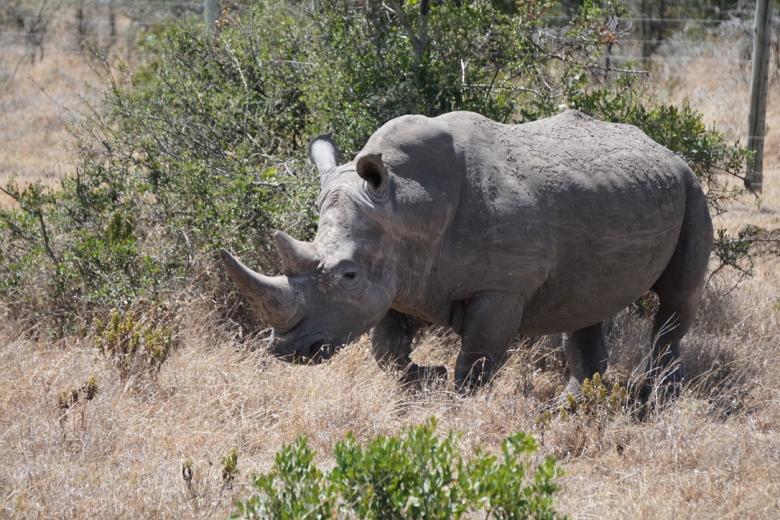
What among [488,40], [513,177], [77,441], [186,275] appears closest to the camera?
[77,441]

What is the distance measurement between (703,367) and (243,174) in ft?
10.8

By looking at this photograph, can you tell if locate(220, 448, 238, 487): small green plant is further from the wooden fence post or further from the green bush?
the wooden fence post

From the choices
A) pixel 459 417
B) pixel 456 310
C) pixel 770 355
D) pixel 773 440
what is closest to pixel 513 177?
pixel 456 310

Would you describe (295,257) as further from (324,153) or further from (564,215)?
(564,215)

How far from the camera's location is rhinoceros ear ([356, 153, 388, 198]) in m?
6.05

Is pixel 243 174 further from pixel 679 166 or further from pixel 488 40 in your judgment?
pixel 679 166

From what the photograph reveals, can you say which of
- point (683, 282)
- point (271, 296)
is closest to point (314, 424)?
point (271, 296)

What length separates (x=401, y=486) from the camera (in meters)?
4.11

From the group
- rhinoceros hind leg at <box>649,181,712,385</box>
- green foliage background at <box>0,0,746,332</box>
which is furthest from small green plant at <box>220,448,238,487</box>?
rhinoceros hind leg at <box>649,181,712,385</box>

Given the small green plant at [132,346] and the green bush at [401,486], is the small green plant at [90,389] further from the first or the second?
the green bush at [401,486]

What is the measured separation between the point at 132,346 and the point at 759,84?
9.00 metres

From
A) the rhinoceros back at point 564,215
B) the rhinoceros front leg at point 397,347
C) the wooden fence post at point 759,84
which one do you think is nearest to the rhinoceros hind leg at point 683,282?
the rhinoceros back at point 564,215

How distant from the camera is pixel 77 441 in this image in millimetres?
5562

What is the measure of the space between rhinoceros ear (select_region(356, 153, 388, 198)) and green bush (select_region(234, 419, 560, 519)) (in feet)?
6.98
